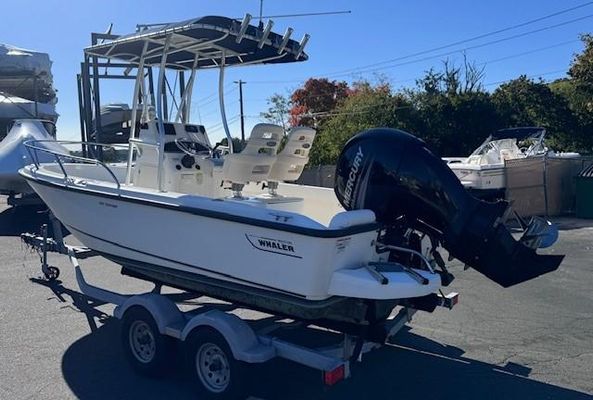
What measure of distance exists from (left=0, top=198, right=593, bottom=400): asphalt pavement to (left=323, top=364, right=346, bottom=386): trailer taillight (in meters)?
0.59

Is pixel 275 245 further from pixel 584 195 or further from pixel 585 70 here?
pixel 585 70

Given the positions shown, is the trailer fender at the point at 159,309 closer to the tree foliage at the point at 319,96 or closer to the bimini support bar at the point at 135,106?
the bimini support bar at the point at 135,106

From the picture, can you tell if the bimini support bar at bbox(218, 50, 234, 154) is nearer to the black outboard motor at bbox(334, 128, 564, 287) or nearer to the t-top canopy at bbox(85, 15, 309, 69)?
the t-top canopy at bbox(85, 15, 309, 69)

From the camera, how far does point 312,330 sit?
6.38 meters

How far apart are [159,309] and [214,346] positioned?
722 millimetres

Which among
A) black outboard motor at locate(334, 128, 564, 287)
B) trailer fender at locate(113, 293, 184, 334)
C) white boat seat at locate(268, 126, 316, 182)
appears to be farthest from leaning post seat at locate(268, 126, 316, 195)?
trailer fender at locate(113, 293, 184, 334)

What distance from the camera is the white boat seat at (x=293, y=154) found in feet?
22.1

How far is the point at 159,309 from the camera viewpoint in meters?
5.05

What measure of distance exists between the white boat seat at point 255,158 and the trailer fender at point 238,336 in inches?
79.3

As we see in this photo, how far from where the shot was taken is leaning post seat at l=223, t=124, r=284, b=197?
6328mm

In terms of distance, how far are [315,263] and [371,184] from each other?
996 mm

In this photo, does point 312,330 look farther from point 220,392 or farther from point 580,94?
point 580,94

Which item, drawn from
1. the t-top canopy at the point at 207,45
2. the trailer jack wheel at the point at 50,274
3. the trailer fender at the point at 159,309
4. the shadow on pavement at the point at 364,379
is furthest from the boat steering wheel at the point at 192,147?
the trailer jack wheel at the point at 50,274

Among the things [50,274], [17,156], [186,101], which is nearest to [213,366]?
[186,101]
